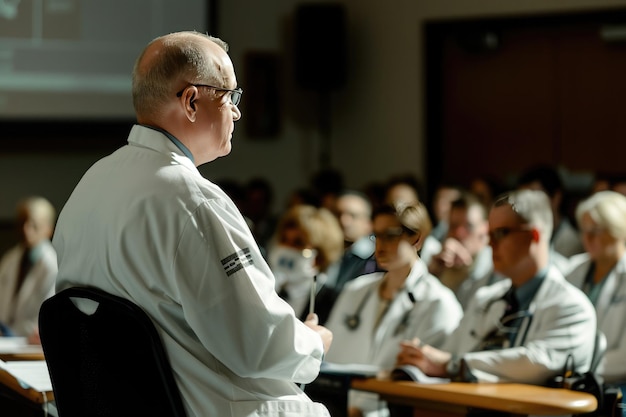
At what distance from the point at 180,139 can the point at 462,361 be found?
166cm

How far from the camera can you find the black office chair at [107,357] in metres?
2.09

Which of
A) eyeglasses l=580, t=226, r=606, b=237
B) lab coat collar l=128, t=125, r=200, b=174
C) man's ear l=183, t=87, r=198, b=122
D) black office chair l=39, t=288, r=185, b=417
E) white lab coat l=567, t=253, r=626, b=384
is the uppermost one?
man's ear l=183, t=87, r=198, b=122

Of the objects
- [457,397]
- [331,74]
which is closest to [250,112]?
[331,74]

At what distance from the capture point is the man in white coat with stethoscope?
2094 mm

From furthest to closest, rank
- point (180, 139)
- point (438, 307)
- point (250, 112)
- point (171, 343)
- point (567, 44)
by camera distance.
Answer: point (250, 112)
point (567, 44)
point (438, 307)
point (180, 139)
point (171, 343)

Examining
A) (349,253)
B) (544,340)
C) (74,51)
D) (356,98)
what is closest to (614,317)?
(544,340)

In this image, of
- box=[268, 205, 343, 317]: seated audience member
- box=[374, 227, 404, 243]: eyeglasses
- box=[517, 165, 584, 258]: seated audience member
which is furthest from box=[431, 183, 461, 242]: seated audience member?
box=[374, 227, 404, 243]: eyeglasses

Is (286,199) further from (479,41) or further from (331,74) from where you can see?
(479,41)

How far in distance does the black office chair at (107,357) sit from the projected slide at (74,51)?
18.5ft

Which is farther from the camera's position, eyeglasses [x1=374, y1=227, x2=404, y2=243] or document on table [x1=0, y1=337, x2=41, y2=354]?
document on table [x1=0, y1=337, x2=41, y2=354]

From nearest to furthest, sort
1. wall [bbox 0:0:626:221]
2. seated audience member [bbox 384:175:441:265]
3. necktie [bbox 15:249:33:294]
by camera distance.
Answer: seated audience member [bbox 384:175:441:265] < necktie [bbox 15:249:33:294] < wall [bbox 0:0:626:221]

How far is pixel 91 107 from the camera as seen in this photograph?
8156mm

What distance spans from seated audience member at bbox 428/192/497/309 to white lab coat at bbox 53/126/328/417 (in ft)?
10.9

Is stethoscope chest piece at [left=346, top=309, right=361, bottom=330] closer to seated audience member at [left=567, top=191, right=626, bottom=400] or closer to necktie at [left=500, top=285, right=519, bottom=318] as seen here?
necktie at [left=500, top=285, right=519, bottom=318]
